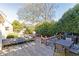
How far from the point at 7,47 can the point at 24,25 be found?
388 mm

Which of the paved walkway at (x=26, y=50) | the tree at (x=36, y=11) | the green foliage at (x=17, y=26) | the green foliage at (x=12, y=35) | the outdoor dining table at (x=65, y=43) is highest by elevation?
the tree at (x=36, y=11)

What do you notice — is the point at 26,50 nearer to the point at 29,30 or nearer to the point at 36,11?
the point at 29,30

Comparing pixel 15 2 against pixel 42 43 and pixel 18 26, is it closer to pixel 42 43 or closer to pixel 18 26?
pixel 18 26

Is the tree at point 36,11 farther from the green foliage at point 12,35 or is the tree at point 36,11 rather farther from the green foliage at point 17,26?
the green foliage at point 12,35

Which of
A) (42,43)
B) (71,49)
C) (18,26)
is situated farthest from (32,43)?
(71,49)

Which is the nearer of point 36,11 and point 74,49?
point 74,49

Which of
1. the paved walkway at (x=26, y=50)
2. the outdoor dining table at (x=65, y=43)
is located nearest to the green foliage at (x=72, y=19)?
the outdoor dining table at (x=65, y=43)

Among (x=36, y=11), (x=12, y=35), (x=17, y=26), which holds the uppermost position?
(x=36, y=11)

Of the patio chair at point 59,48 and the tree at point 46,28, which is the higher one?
the tree at point 46,28

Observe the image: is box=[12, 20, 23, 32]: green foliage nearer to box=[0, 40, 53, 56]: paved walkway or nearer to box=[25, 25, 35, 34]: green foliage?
box=[25, 25, 35, 34]: green foliage

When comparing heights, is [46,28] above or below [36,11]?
below

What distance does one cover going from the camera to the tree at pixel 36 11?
2.66 m

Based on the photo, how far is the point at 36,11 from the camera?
8.86ft

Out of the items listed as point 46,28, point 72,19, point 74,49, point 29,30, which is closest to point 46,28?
point 46,28
